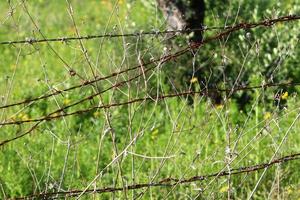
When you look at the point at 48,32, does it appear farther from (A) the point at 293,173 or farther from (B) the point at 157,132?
(A) the point at 293,173

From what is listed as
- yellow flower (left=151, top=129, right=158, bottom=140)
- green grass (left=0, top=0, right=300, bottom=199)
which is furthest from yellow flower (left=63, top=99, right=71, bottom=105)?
yellow flower (left=151, top=129, right=158, bottom=140)

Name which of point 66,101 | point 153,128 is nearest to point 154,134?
point 66,101

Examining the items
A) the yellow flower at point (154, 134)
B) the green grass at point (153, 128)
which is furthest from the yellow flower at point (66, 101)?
the yellow flower at point (154, 134)

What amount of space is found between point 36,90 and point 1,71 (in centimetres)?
150

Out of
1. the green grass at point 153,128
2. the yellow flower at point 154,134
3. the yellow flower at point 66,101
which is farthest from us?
the yellow flower at point 66,101

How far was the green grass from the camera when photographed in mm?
4232

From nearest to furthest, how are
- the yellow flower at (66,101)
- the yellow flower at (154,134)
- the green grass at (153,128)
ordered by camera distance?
1. the green grass at (153,128)
2. the yellow flower at (154,134)
3. the yellow flower at (66,101)

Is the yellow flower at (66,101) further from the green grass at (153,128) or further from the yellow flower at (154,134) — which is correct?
the yellow flower at (154,134)

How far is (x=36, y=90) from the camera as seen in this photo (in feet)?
24.7

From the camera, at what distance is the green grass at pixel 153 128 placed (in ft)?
13.9

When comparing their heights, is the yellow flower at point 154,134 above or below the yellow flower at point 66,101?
below

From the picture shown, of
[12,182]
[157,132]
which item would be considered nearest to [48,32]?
[157,132]

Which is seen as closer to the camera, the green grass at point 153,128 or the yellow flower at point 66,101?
the green grass at point 153,128

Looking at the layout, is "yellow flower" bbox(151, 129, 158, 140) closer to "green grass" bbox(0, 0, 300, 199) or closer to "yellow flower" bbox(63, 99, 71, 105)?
"green grass" bbox(0, 0, 300, 199)
